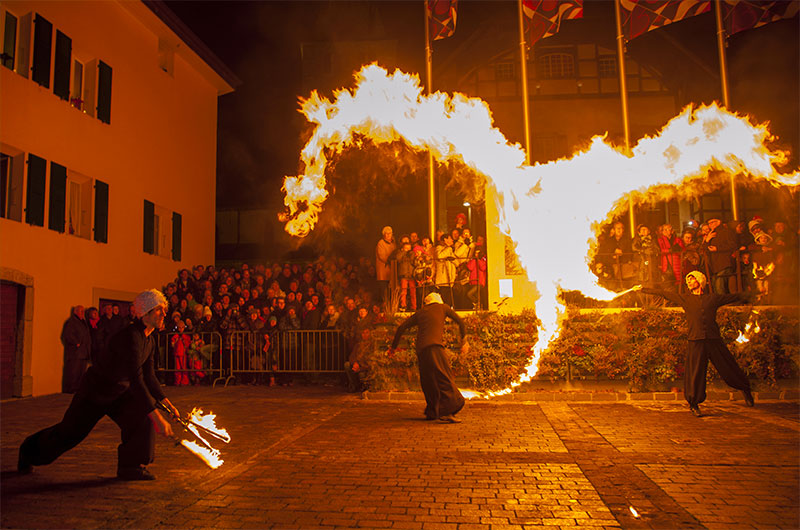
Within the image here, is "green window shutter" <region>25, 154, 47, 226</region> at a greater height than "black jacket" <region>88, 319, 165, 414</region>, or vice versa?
"green window shutter" <region>25, 154, 47, 226</region>

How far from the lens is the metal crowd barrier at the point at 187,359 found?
15117 millimetres

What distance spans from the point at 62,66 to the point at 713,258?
1672 cm

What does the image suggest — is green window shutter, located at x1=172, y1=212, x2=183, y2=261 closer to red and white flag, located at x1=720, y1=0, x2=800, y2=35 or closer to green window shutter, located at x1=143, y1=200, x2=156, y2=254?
green window shutter, located at x1=143, y1=200, x2=156, y2=254

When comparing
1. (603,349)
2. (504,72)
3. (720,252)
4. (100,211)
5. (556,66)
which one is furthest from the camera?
(556,66)

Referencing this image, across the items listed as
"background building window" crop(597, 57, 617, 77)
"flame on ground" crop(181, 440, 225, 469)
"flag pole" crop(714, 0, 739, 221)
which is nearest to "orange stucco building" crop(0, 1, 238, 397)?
"flame on ground" crop(181, 440, 225, 469)

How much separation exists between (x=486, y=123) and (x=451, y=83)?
441 inches

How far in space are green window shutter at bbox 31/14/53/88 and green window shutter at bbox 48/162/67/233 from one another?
205 cm

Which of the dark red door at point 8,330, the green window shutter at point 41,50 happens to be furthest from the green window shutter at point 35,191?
the green window shutter at point 41,50

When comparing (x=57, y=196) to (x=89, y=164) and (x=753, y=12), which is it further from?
(x=753, y=12)

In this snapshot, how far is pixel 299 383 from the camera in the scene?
15.4 metres

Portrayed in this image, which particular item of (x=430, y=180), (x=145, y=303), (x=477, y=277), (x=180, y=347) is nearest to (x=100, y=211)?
(x=180, y=347)

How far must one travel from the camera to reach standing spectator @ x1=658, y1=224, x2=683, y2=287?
13.6 meters

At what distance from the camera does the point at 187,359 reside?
15.2m

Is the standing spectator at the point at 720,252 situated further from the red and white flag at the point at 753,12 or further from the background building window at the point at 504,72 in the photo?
the background building window at the point at 504,72
